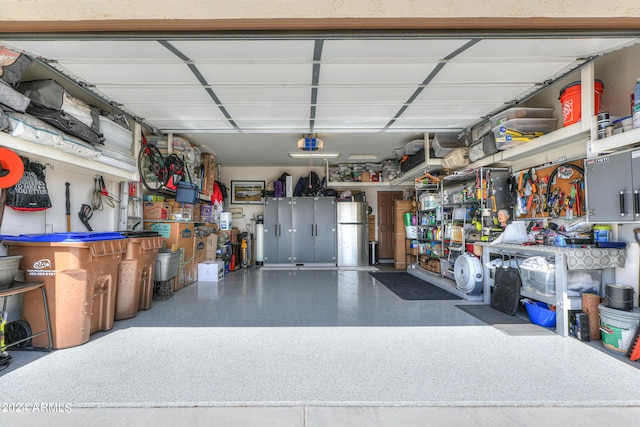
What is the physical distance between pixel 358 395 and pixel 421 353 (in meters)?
0.90

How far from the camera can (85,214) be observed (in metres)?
3.96

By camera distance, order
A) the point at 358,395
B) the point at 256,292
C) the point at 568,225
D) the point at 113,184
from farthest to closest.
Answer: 1. the point at 256,292
2. the point at 113,184
3. the point at 568,225
4. the point at 358,395

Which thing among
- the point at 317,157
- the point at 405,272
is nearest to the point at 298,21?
the point at 317,157

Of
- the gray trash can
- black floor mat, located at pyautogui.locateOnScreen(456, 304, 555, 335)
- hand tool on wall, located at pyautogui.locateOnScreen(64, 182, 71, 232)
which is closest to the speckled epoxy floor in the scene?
black floor mat, located at pyautogui.locateOnScreen(456, 304, 555, 335)

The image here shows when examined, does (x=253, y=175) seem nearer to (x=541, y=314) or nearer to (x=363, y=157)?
(x=363, y=157)

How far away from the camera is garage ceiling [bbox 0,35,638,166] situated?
2551 mm

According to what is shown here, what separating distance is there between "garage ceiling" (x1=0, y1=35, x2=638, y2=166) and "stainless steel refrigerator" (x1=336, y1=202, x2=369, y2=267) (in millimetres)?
3647

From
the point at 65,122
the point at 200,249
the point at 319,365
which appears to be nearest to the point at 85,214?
the point at 65,122

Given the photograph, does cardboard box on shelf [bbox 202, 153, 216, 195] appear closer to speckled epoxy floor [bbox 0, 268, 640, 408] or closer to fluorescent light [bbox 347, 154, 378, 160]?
fluorescent light [bbox 347, 154, 378, 160]

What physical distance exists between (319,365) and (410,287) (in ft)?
11.3

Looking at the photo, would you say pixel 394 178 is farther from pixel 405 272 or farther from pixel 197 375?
pixel 197 375

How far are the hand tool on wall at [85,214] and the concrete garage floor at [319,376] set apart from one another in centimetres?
146

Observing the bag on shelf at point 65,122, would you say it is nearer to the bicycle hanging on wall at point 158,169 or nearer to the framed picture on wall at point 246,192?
the bicycle hanging on wall at point 158,169

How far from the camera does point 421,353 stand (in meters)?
2.60
